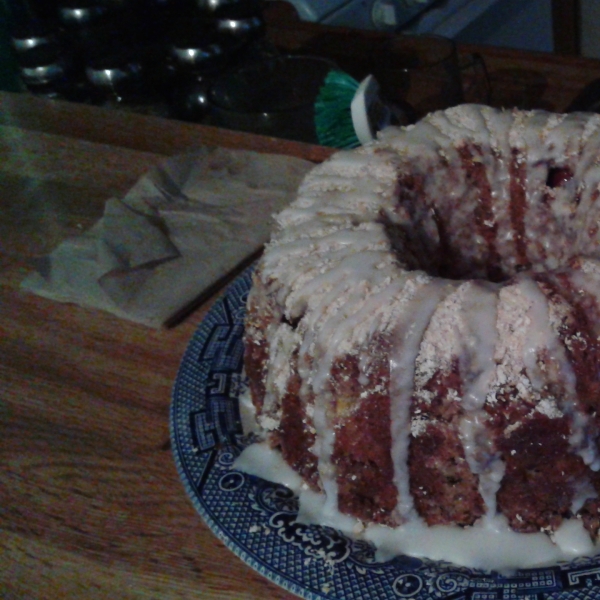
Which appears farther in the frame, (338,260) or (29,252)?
(29,252)

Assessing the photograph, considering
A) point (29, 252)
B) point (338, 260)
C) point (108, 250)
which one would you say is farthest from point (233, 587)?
point (29, 252)

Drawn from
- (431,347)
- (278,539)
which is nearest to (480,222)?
(431,347)

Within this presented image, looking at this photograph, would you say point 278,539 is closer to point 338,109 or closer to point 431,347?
point 431,347

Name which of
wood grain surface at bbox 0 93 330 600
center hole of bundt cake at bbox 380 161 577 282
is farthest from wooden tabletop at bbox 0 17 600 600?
center hole of bundt cake at bbox 380 161 577 282

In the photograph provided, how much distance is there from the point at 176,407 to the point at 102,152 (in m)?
1.08

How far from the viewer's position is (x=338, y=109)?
1.58 m

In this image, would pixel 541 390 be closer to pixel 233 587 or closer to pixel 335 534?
pixel 335 534

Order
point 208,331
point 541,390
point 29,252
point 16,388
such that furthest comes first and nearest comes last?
point 29,252 → point 16,388 → point 208,331 → point 541,390

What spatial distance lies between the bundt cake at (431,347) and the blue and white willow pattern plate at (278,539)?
5 centimetres

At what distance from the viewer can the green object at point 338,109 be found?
5.17 feet

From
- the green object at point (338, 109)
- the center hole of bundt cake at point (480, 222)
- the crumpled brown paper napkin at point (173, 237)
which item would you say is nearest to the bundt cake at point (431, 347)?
the center hole of bundt cake at point (480, 222)

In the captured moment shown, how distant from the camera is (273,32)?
2.46 m

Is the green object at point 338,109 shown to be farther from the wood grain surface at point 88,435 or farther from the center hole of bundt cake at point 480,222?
the center hole of bundt cake at point 480,222

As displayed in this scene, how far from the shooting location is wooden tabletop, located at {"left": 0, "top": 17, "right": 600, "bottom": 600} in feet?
2.93
